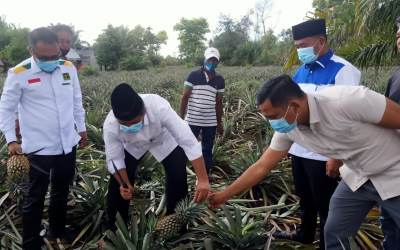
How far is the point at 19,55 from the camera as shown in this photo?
123 feet

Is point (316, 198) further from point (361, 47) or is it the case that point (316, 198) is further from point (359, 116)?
point (361, 47)

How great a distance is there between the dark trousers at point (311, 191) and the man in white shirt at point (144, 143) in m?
0.80

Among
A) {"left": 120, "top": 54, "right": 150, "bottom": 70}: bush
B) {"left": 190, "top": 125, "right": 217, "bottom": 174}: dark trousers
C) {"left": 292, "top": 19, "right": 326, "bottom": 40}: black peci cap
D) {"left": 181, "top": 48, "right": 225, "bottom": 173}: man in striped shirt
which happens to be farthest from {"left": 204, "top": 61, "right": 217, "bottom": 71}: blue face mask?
{"left": 120, "top": 54, "right": 150, "bottom": 70}: bush

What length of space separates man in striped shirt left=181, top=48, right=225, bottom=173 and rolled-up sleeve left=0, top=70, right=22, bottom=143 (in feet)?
7.69

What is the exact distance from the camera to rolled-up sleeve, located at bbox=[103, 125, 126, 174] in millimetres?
2906

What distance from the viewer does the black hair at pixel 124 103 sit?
252 cm

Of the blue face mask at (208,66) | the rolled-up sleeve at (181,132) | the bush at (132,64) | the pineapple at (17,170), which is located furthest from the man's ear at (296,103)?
the bush at (132,64)

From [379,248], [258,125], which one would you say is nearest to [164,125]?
[379,248]

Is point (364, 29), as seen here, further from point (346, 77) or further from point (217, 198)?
point (217, 198)

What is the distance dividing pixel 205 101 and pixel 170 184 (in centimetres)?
200

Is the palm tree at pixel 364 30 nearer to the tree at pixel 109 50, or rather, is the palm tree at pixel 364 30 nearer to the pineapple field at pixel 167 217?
the pineapple field at pixel 167 217

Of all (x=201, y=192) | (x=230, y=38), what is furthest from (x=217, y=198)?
(x=230, y=38)

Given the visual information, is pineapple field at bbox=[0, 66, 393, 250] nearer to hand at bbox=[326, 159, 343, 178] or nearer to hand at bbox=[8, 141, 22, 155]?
hand at bbox=[8, 141, 22, 155]

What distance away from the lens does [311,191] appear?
3.19 metres
